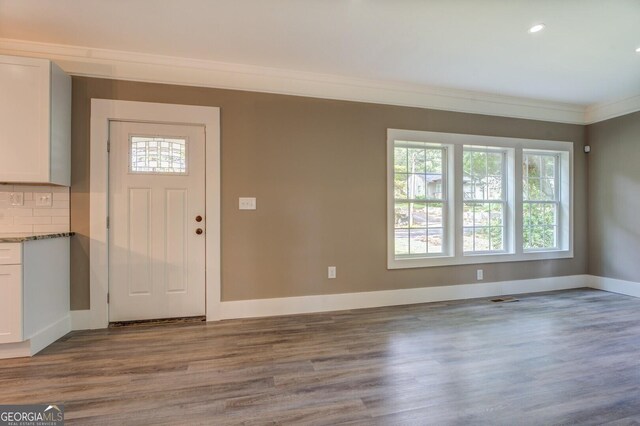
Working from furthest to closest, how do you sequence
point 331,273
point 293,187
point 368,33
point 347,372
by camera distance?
1. point 331,273
2. point 293,187
3. point 368,33
4. point 347,372

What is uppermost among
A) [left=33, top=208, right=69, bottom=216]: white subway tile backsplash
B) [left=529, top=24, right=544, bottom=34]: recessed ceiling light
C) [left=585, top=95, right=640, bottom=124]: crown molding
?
[left=529, top=24, right=544, bottom=34]: recessed ceiling light

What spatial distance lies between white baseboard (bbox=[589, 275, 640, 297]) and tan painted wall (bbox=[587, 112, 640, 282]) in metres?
0.06

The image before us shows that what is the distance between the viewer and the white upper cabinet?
2396 millimetres

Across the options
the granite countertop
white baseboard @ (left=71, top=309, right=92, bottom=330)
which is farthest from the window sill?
the granite countertop

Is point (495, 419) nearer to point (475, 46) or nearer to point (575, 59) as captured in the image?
point (475, 46)

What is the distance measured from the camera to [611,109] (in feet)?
13.6

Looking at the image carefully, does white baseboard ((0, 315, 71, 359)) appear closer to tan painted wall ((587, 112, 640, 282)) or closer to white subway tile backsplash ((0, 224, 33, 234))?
white subway tile backsplash ((0, 224, 33, 234))

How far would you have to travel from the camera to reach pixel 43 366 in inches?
84.7

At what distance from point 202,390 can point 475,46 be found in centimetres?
356

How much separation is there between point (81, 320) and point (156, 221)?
1137 millimetres

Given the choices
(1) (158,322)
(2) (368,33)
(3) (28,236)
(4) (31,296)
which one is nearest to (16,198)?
(3) (28,236)

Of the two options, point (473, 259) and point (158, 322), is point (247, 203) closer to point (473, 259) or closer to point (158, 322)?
point (158, 322)

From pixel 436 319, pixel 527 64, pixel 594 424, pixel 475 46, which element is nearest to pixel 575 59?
pixel 527 64

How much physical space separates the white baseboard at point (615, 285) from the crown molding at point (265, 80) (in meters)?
2.45
